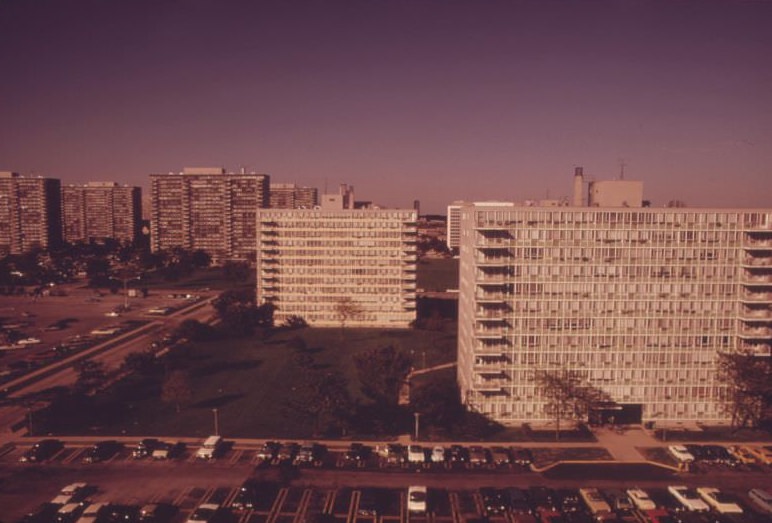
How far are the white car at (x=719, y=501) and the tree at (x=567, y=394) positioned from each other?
14.9 meters

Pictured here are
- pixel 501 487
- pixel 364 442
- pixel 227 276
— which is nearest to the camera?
pixel 501 487

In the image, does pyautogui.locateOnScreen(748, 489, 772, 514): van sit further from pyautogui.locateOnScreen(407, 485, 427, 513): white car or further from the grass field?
the grass field

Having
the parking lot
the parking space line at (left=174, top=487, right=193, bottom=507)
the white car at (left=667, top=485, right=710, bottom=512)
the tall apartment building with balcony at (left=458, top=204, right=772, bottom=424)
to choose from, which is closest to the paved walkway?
the tall apartment building with balcony at (left=458, top=204, right=772, bottom=424)

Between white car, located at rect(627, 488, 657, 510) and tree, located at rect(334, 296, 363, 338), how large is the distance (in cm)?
7107

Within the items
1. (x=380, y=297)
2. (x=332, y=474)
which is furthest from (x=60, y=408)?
(x=380, y=297)

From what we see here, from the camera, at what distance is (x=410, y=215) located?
391 feet

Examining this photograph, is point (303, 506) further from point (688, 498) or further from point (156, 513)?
point (688, 498)

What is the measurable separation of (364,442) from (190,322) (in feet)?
187

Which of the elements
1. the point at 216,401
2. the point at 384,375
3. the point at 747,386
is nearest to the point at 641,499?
the point at 747,386

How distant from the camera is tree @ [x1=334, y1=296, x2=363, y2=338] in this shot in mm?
115312

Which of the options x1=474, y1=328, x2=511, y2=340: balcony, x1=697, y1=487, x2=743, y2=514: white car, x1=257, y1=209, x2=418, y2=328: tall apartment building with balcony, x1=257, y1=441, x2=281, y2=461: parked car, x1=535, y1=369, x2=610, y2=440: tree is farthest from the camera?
x1=257, y1=209, x2=418, y2=328: tall apartment building with balcony

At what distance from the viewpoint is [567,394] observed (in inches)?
2454

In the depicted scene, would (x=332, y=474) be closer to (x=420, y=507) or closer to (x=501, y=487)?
(x=420, y=507)

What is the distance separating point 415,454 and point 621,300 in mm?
28826
